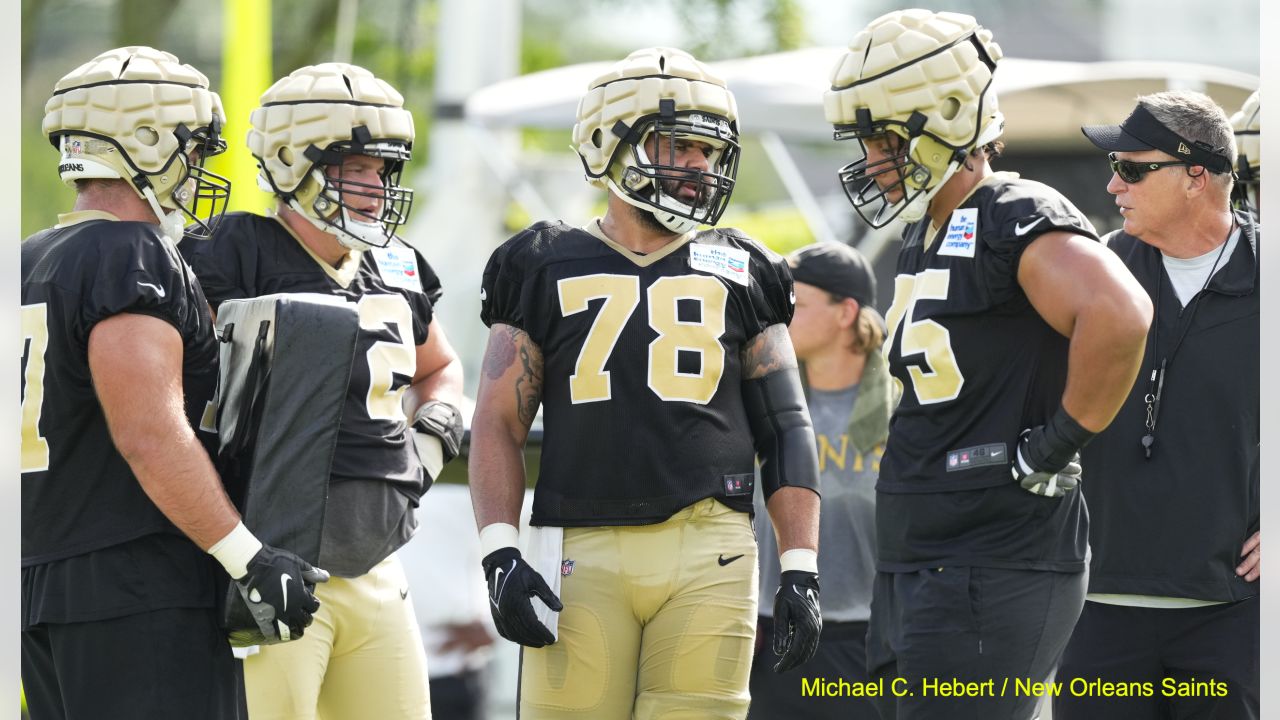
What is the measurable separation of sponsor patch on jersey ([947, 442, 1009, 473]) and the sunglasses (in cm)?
99

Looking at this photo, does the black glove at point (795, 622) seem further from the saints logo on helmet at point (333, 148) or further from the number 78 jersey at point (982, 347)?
the saints logo on helmet at point (333, 148)

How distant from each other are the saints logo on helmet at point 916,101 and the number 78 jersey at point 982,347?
14cm

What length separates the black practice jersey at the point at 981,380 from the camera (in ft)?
12.2

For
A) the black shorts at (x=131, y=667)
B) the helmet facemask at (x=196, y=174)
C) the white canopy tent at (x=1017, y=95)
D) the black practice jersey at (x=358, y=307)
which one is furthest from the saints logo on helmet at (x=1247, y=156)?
the white canopy tent at (x=1017, y=95)

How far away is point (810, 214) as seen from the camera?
1160 cm

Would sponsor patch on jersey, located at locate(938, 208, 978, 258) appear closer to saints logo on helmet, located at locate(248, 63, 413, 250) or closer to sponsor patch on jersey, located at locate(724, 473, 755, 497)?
sponsor patch on jersey, located at locate(724, 473, 755, 497)

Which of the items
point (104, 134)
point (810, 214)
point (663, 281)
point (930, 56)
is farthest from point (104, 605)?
point (810, 214)

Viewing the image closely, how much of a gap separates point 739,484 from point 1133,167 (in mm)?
1499

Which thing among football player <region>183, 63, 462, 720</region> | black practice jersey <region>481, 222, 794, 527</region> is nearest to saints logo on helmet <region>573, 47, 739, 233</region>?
black practice jersey <region>481, 222, 794, 527</region>

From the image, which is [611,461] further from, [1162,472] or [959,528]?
[1162,472]

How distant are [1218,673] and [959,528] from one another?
86cm

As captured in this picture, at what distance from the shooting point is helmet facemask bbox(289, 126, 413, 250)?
408 centimetres

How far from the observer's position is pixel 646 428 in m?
3.61

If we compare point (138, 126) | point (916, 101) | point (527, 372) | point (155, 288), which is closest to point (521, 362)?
point (527, 372)
